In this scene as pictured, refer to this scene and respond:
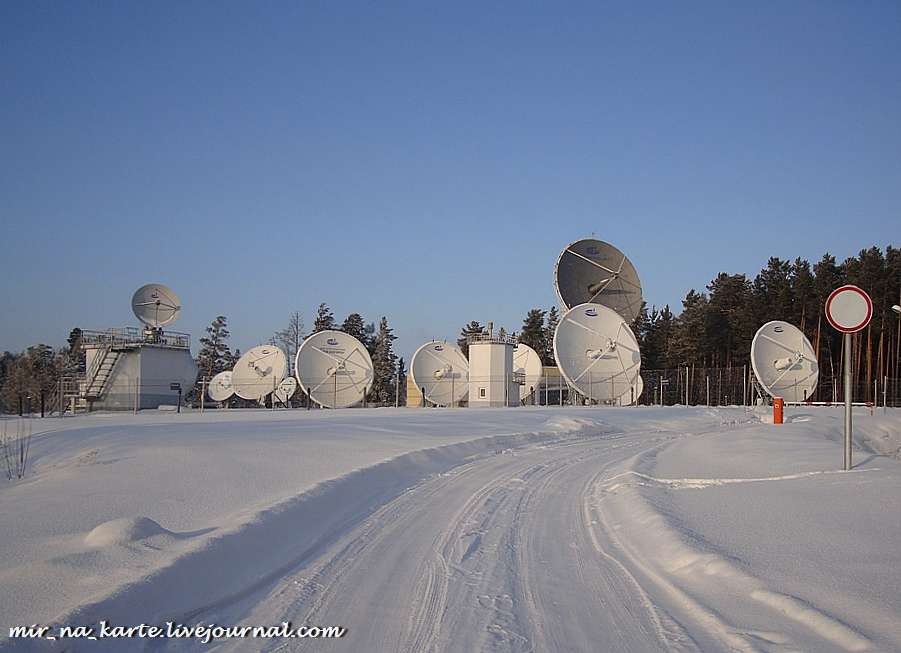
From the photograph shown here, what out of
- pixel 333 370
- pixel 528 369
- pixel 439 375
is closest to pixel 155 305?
pixel 333 370

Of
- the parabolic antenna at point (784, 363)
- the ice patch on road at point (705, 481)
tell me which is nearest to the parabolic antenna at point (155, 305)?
the parabolic antenna at point (784, 363)

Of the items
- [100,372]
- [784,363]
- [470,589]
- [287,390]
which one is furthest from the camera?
[287,390]

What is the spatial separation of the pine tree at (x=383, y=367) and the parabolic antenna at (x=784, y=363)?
127 feet

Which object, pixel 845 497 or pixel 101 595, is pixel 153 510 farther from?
pixel 845 497

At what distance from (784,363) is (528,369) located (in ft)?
51.9

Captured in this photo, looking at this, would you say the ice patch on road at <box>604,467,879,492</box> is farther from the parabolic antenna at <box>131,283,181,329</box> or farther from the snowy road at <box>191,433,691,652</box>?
the parabolic antenna at <box>131,283,181,329</box>

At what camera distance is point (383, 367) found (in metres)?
80.7

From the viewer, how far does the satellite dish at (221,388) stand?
56844 millimetres

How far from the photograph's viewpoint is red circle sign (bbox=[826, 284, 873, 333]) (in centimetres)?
1073

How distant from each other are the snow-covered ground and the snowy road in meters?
0.02

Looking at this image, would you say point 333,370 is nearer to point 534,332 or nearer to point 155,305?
point 155,305

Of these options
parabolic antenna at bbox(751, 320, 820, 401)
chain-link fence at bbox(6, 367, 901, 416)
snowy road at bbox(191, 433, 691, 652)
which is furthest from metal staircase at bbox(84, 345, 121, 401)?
snowy road at bbox(191, 433, 691, 652)

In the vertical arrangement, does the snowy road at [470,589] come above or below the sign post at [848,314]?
below

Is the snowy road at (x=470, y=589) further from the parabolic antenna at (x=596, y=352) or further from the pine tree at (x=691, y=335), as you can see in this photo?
the pine tree at (x=691, y=335)
